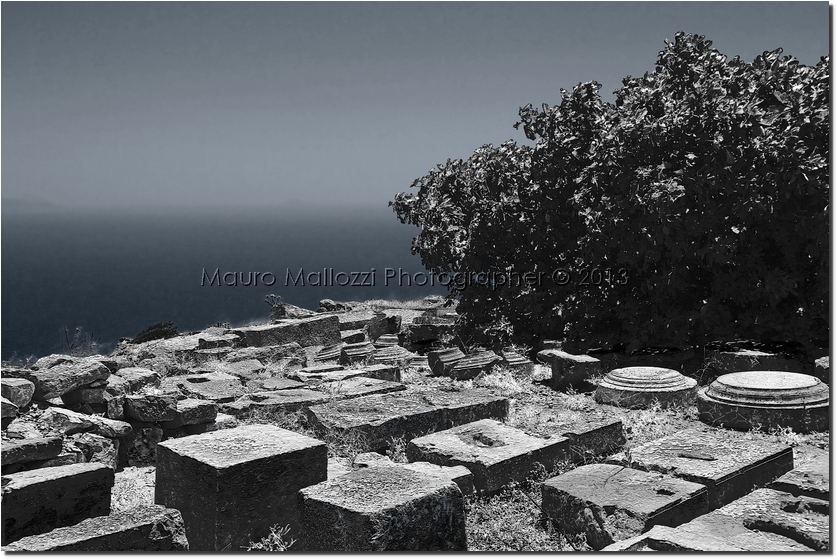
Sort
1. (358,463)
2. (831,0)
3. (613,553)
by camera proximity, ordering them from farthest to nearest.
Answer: (358,463)
(831,0)
(613,553)

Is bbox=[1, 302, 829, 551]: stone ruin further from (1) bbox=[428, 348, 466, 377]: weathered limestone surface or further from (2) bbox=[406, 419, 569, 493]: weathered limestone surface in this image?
(1) bbox=[428, 348, 466, 377]: weathered limestone surface

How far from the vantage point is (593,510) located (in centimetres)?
458

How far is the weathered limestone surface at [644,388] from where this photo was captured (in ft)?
25.9

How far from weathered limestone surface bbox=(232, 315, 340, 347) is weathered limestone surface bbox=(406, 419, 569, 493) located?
294 inches

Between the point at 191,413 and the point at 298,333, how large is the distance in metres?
6.93

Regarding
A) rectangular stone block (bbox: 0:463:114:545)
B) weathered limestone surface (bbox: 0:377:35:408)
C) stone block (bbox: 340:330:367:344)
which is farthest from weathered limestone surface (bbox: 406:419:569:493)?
stone block (bbox: 340:330:367:344)

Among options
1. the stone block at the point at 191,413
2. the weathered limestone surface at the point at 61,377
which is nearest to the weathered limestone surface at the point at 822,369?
the stone block at the point at 191,413

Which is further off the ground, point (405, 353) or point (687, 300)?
point (687, 300)

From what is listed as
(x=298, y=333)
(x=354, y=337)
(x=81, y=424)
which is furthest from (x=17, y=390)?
(x=354, y=337)

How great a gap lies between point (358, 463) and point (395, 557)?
6.31ft

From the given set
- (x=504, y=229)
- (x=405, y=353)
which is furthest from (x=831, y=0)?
(x=405, y=353)

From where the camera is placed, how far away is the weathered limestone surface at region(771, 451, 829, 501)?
4.25 meters

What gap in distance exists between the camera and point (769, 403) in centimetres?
691

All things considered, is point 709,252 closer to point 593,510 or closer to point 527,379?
point 527,379
